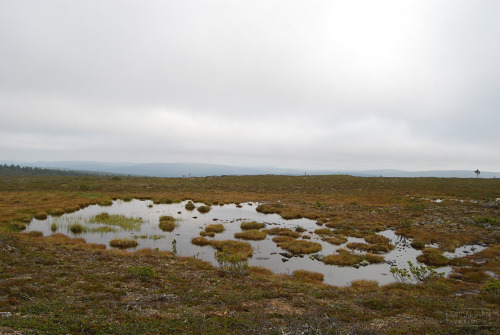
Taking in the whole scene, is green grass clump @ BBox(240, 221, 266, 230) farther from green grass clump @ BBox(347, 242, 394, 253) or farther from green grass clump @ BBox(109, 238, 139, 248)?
green grass clump @ BBox(109, 238, 139, 248)

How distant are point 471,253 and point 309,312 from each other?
24.0 metres

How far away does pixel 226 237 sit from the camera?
3062cm

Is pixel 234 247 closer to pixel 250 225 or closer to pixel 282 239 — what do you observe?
pixel 282 239

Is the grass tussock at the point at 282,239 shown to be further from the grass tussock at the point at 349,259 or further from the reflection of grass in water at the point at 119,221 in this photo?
the reflection of grass in water at the point at 119,221

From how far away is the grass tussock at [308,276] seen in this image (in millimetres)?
18797

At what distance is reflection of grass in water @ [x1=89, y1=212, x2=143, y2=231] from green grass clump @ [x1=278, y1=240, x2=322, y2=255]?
2062 centimetres

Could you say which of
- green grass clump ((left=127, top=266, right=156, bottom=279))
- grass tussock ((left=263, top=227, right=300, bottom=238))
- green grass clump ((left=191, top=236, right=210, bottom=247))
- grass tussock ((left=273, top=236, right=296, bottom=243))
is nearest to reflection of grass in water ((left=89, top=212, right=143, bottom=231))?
green grass clump ((left=191, top=236, right=210, bottom=247))

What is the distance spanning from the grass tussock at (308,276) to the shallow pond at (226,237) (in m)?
0.56

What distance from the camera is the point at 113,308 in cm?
1168

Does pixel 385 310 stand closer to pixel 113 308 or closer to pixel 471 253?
pixel 113 308

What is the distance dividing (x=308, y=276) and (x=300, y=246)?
712 centimetres

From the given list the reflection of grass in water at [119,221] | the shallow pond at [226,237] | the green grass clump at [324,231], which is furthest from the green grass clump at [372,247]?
the reflection of grass in water at [119,221]

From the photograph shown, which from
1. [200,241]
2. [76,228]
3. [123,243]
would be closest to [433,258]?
[200,241]

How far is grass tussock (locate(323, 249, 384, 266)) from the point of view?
2275 cm
